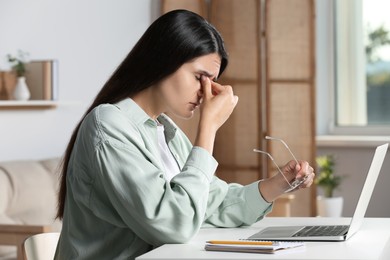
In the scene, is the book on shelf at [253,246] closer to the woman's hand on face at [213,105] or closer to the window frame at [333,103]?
the woman's hand on face at [213,105]

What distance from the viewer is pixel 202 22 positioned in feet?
7.36

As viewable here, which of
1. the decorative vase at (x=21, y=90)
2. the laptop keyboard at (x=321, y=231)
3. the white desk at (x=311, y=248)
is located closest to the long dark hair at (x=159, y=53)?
the white desk at (x=311, y=248)

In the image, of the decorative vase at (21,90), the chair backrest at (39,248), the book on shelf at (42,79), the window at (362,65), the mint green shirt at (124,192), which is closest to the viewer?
the mint green shirt at (124,192)

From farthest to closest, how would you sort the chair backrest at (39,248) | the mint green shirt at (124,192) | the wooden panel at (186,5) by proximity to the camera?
the wooden panel at (186,5), the chair backrest at (39,248), the mint green shirt at (124,192)

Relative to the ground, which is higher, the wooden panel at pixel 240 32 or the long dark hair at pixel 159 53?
the wooden panel at pixel 240 32

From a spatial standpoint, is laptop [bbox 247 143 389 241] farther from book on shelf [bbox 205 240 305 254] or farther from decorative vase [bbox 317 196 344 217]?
decorative vase [bbox 317 196 344 217]

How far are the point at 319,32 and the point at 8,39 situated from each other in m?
2.94

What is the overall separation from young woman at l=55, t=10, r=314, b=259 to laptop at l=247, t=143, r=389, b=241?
166 millimetres

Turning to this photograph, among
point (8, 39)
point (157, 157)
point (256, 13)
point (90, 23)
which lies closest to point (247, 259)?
point (157, 157)

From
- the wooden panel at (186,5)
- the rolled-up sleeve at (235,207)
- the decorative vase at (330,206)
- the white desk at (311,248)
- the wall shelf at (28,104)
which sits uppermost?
the wooden panel at (186,5)

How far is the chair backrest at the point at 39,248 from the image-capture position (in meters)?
2.28

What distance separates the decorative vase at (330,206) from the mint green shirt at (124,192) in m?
3.93

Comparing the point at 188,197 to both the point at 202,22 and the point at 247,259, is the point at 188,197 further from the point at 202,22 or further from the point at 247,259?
the point at 202,22

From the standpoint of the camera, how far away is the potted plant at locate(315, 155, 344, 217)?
6000mm
